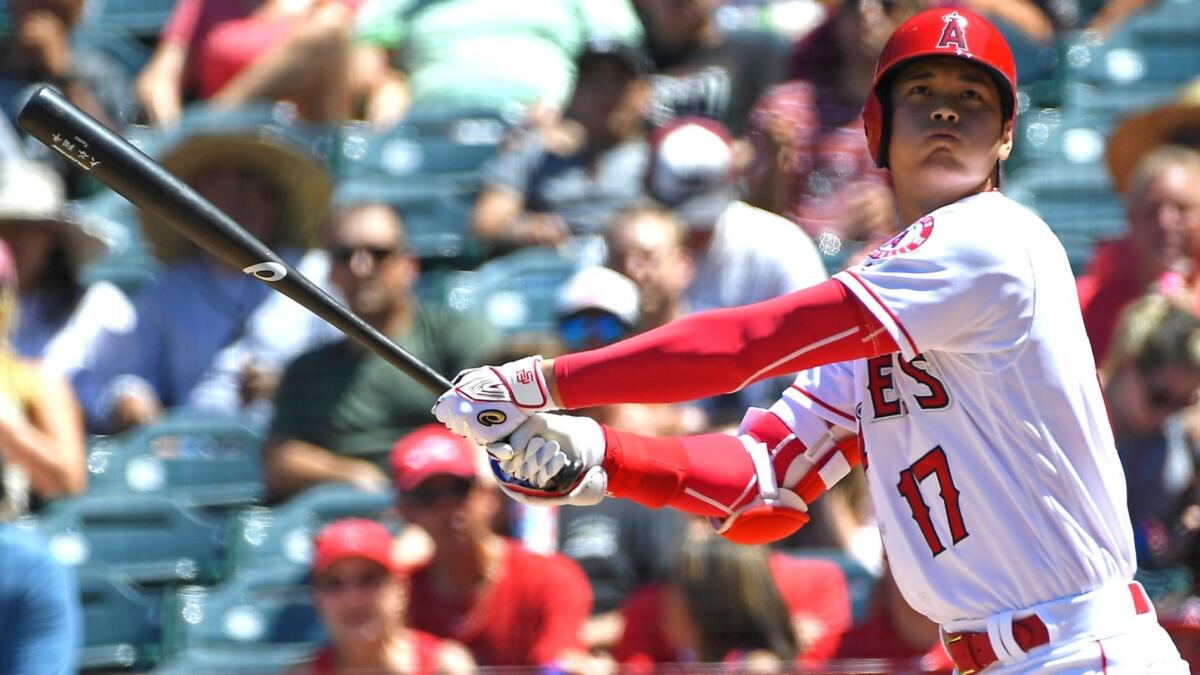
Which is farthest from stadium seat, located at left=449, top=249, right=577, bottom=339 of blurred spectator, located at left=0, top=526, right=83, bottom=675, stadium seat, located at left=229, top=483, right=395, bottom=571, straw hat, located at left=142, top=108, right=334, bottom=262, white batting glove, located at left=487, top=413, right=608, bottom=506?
white batting glove, located at left=487, top=413, right=608, bottom=506

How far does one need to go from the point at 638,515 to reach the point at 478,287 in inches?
51.6

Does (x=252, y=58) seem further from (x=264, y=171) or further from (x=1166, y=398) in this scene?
(x=1166, y=398)

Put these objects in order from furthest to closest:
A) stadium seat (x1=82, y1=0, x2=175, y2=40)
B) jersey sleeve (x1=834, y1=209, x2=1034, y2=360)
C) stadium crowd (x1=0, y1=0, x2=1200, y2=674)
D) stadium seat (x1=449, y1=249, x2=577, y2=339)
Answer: stadium seat (x1=82, y1=0, x2=175, y2=40), stadium seat (x1=449, y1=249, x2=577, y2=339), stadium crowd (x1=0, y1=0, x2=1200, y2=674), jersey sleeve (x1=834, y1=209, x2=1034, y2=360)

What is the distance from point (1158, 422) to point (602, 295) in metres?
1.61

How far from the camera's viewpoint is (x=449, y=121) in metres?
6.61

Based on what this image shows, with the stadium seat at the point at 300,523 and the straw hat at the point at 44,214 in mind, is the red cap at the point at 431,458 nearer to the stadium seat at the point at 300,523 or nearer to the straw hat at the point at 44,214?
the stadium seat at the point at 300,523

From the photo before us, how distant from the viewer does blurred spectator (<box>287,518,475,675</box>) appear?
4.78 meters

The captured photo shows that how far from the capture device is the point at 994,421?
267 centimetres

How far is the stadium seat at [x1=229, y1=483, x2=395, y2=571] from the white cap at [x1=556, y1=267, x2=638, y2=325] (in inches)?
31.2

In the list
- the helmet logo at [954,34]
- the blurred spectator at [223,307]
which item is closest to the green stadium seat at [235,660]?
the blurred spectator at [223,307]

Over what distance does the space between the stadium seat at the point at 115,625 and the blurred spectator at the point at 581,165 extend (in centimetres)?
175

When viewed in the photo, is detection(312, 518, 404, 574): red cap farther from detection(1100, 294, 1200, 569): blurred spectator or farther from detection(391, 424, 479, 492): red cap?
detection(1100, 294, 1200, 569): blurred spectator

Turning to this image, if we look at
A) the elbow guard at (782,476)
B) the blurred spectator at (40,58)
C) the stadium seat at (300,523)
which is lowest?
the elbow guard at (782,476)

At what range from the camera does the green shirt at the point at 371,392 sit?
546 cm
